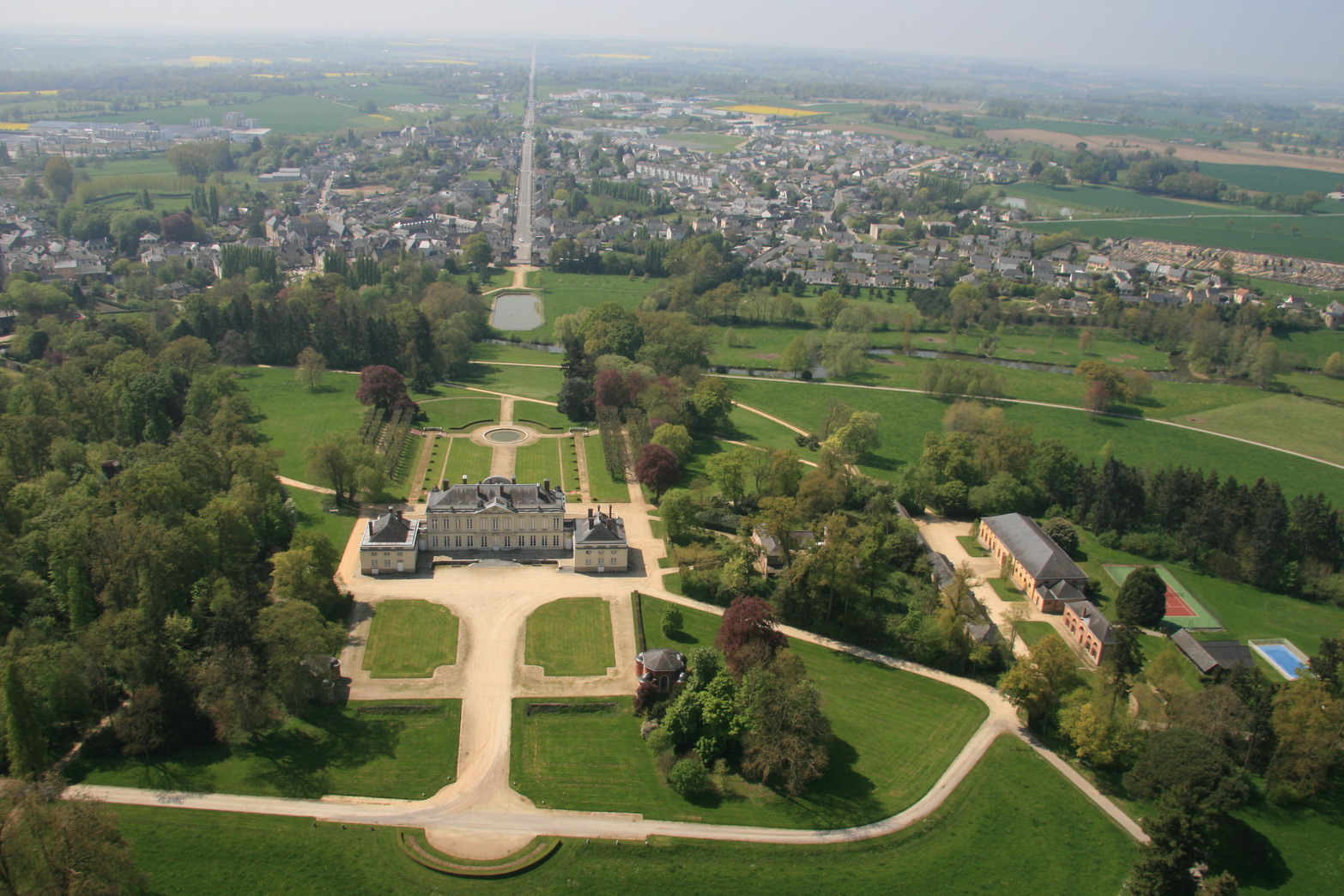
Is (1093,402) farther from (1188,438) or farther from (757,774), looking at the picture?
(757,774)

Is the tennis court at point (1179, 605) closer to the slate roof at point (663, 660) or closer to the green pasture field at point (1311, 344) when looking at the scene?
the slate roof at point (663, 660)

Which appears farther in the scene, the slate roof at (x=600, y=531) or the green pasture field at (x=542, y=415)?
the green pasture field at (x=542, y=415)

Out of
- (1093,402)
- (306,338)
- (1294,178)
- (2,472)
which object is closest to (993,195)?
(1294,178)

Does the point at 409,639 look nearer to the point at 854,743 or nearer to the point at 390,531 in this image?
the point at 390,531

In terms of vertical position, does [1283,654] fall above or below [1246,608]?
below

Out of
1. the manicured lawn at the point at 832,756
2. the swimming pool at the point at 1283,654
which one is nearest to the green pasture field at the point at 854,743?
the manicured lawn at the point at 832,756

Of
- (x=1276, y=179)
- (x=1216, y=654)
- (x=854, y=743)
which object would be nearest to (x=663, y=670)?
(x=854, y=743)
